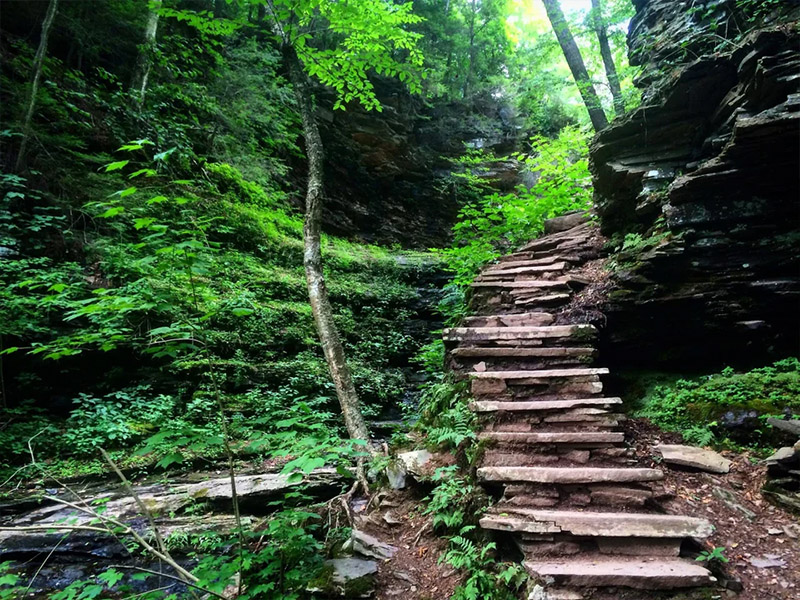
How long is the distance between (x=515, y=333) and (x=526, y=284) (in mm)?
1275

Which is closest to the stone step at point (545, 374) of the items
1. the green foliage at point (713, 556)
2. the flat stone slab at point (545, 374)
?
the flat stone slab at point (545, 374)

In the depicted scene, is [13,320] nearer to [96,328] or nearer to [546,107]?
[96,328]

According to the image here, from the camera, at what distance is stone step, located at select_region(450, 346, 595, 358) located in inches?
182

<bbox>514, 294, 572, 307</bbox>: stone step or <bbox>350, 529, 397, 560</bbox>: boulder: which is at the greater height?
<bbox>514, 294, 572, 307</bbox>: stone step

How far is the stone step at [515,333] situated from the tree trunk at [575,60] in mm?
7761

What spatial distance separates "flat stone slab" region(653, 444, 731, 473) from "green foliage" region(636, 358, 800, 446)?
22 centimetres

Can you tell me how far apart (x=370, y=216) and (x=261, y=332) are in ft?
32.1

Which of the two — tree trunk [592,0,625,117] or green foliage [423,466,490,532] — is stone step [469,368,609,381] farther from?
tree trunk [592,0,625,117]

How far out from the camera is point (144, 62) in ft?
32.4

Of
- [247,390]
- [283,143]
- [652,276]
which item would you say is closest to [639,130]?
[652,276]

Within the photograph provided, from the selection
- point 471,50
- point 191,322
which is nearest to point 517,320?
point 191,322

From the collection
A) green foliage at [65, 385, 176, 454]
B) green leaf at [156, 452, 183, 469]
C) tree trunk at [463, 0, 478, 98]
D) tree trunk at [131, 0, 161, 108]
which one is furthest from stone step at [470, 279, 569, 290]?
tree trunk at [463, 0, 478, 98]

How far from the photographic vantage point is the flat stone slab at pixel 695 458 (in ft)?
12.8

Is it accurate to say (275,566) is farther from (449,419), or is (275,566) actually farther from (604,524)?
(604,524)
